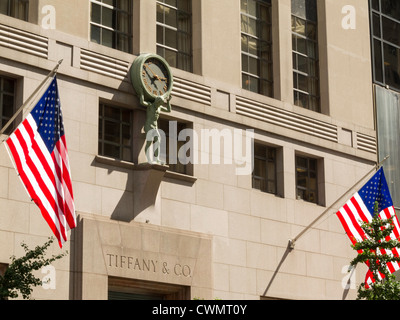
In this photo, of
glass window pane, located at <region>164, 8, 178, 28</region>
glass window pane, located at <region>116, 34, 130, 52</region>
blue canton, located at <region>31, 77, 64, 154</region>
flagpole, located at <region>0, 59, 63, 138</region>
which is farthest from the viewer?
glass window pane, located at <region>164, 8, 178, 28</region>

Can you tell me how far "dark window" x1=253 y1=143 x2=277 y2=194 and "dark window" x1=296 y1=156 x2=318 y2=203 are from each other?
1277 mm

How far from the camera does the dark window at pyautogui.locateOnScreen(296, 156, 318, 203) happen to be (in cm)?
3681

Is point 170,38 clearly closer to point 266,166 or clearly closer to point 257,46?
point 257,46

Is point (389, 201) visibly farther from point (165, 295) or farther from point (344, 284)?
point (165, 295)

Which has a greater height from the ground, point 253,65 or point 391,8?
point 391,8

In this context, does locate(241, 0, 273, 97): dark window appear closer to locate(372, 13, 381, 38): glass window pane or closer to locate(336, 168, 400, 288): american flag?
locate(336, 168, 400, 288): american flag

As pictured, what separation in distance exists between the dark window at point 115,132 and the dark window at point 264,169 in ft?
18.6

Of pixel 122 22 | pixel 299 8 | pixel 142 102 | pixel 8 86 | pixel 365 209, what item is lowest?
pixel 365 209

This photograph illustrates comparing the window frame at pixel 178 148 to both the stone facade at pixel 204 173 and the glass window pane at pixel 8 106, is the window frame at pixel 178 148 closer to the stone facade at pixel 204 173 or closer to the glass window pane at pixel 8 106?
the stone facade at pixel 204 173

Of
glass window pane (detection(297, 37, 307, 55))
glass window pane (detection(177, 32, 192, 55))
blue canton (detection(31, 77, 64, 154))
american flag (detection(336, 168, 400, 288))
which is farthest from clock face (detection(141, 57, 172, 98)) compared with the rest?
glass window pane (detection(297, 37, 307, 55))

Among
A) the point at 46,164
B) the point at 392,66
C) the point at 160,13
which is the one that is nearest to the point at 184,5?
the point at 160,13

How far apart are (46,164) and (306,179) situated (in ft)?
47.1

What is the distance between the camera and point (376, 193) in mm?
34375

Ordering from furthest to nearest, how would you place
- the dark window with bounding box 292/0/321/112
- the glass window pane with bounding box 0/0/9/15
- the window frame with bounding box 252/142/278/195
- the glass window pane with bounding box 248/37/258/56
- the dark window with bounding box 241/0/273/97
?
the dark window with bounding box 292/0/321/112 < the glass window pane with bounding box 248/37/258/56 < the dark window with bounding box 241/0/273/97 < the window frame with bounding box 252/142/278/195 < the glass window pane with bounding box 0/0/9/15
